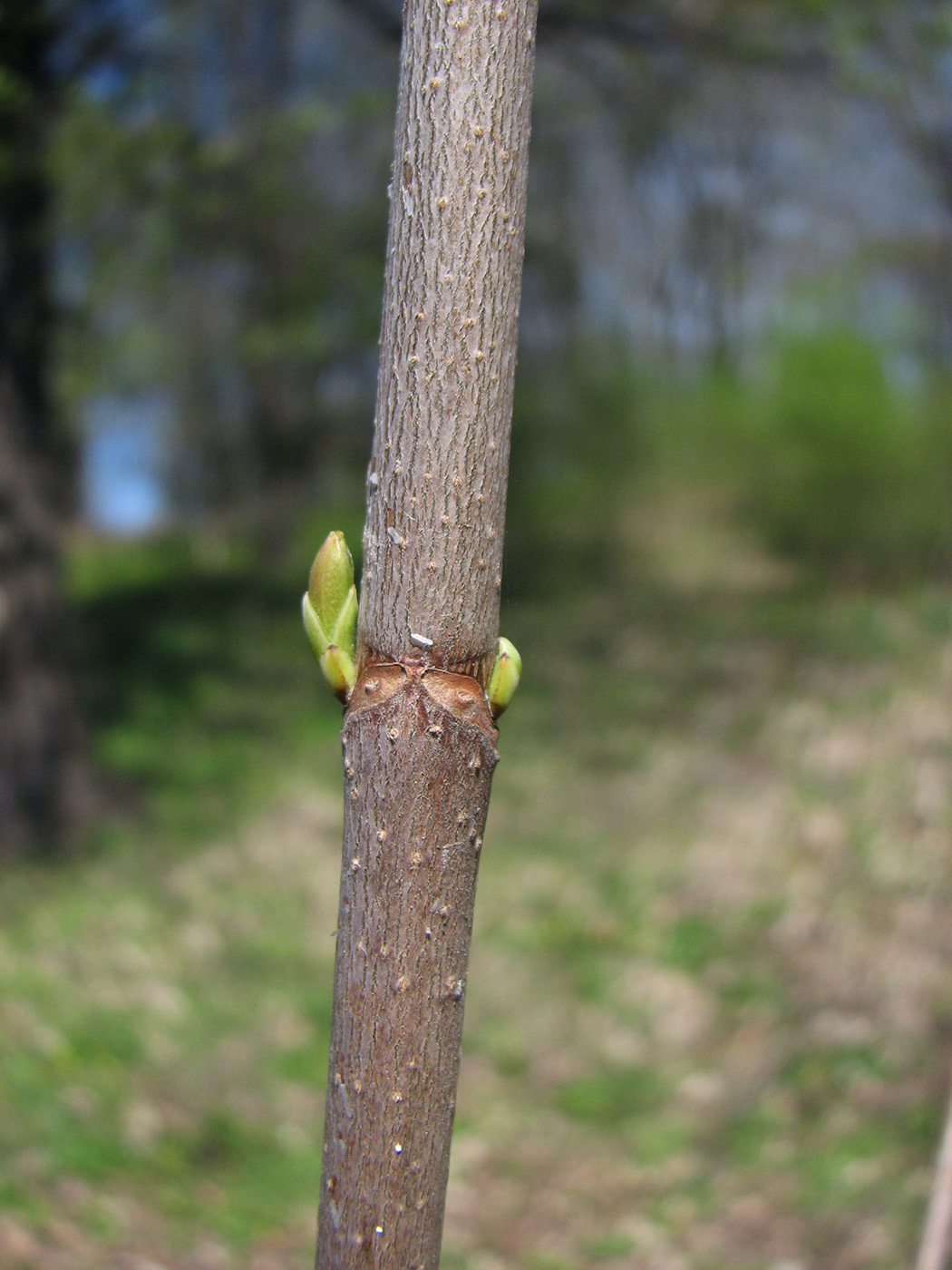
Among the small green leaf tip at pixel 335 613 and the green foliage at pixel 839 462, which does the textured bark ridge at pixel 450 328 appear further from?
the green foliage at pixel 839 462

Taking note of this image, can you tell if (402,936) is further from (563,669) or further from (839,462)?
(839,462)

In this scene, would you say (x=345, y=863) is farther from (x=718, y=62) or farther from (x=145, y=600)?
(x=145, y=600)

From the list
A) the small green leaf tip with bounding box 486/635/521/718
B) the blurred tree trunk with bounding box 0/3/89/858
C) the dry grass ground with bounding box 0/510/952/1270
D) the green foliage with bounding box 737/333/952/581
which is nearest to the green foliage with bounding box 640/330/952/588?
the green foliage with bounding box 737/333/952/581

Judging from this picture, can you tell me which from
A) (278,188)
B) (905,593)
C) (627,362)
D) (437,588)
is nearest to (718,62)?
(278,188)

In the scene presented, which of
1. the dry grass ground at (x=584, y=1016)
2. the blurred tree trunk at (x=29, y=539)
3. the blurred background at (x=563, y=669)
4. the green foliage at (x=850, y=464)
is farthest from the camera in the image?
the green foliage at (x=850, y=464)

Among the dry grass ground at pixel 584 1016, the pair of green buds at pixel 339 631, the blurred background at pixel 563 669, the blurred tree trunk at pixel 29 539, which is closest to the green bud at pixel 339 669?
the pair of green buds at pixel 339 631

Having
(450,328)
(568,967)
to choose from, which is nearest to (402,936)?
(450,328)
